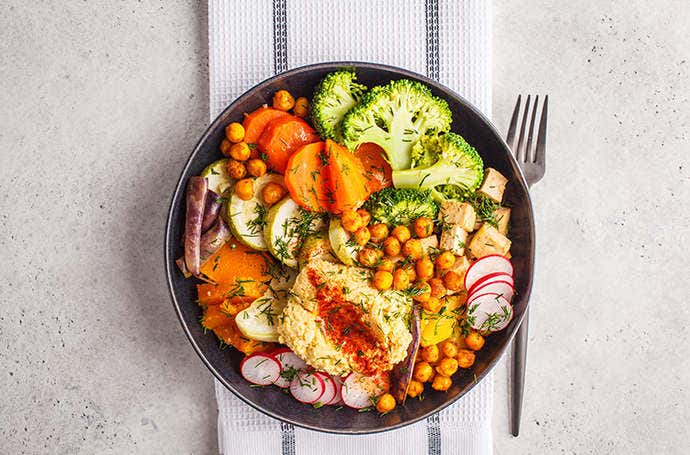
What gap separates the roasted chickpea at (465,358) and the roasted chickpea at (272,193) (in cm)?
104

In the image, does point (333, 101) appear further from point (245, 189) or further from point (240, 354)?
point (240, 354)

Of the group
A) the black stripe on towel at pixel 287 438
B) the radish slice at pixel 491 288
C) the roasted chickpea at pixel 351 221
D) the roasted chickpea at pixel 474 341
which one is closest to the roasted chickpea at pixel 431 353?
the roasted chickpea at pixel 474 341

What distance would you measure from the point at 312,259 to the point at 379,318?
14.4 inches

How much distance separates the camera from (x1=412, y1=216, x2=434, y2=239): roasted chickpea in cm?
251

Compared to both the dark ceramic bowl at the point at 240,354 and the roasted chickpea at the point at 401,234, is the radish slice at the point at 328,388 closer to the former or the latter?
the dark ceramic bowl at the point at 240,354

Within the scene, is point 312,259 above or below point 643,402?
above

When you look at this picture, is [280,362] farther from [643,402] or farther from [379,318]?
[643,402]

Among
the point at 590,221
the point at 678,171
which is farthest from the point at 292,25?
the point at 678,171

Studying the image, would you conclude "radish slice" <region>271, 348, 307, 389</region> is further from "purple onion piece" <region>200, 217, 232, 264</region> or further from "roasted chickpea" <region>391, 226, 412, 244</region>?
"roasted chickpea" <region>391, 226, 412, 244</region>

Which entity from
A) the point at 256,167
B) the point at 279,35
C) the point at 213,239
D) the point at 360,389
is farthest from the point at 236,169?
the point at 360,389

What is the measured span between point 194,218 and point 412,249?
35.7 inches

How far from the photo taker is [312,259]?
8.18 feet

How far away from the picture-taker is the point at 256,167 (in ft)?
8.31

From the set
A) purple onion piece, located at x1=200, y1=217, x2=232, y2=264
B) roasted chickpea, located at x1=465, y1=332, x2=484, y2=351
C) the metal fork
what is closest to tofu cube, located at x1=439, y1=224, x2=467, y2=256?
roasted chickpea, located at x1=465, y1=332, x2=484, y2=351
